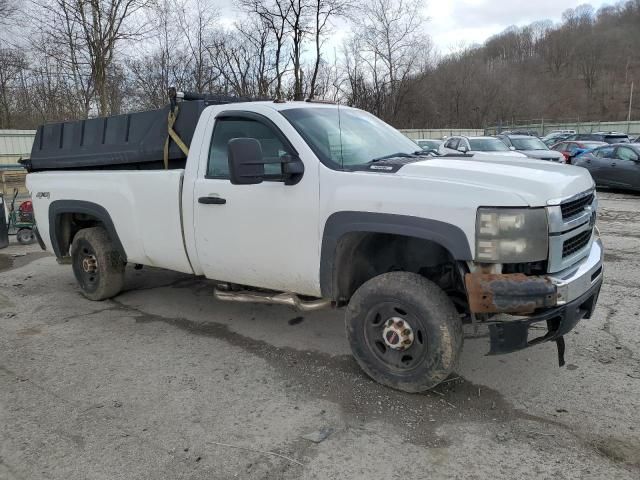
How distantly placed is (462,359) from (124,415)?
8.32 ft

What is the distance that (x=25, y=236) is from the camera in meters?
9.73

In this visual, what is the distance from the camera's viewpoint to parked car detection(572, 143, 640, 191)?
14.8 m

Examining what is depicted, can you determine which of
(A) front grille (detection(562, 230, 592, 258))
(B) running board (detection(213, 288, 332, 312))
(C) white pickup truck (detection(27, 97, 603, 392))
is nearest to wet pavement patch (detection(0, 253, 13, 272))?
(C) white pickup truck (detection(27, 97, 603, 392))

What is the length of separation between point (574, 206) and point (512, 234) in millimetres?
644

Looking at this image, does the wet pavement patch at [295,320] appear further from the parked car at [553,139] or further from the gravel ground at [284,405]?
the parked car at [553,139]

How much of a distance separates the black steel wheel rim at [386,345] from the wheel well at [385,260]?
380 millimetres

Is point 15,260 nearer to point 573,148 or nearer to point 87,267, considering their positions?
point 87,267

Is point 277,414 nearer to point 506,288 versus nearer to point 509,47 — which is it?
point 506,288

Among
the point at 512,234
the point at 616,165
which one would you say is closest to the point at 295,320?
the point at 512,234

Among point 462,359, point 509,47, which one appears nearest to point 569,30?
point 509,47

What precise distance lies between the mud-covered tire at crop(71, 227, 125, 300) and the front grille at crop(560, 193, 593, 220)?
443 cm

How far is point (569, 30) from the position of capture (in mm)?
113750

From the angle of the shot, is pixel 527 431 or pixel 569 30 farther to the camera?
pixel 569 30

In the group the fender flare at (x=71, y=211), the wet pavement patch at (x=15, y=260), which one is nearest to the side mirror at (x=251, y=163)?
the fender flare at (x=71, y=211)
